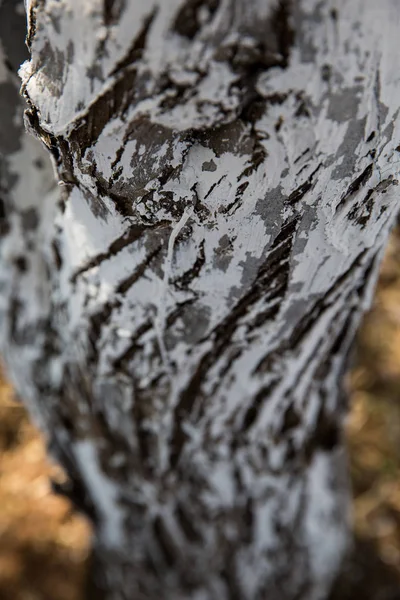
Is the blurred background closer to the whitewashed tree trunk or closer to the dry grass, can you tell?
the dry grass

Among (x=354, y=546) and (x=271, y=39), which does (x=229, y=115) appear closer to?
(x=271, y=39)

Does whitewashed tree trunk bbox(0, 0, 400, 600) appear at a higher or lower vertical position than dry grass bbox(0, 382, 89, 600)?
lower

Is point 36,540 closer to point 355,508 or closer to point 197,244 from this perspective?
point 355,508

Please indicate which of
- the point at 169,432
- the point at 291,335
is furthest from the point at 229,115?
the point at 169,432

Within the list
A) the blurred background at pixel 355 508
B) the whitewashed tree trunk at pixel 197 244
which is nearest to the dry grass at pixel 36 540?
the blurred background at pixel 355 508

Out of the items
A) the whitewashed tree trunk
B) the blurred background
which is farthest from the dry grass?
the whitewashed tree trunk

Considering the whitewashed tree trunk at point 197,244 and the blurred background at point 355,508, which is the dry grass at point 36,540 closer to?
the blurred background at point 355,508

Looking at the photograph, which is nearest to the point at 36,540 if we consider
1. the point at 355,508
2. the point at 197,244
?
the point at 355,508
